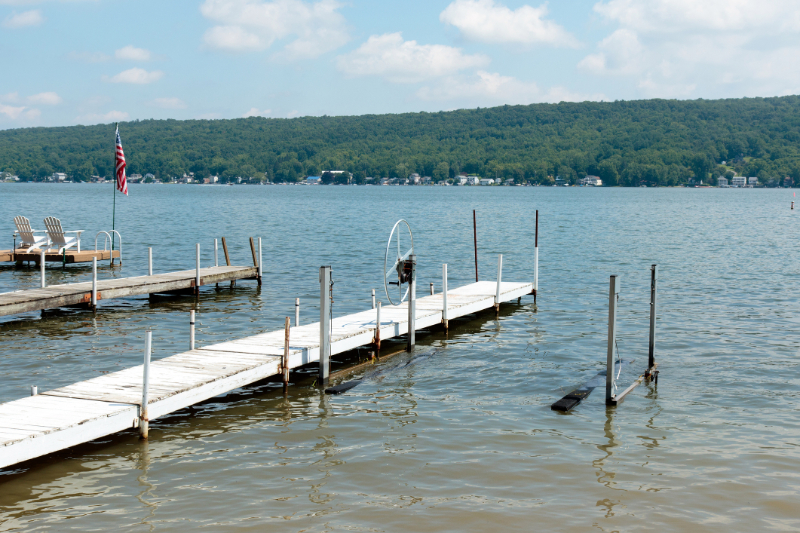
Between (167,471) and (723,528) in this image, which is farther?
(167,471)

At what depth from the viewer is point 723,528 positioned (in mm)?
8227

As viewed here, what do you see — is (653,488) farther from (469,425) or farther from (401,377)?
(401,377)

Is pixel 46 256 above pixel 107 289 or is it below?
above

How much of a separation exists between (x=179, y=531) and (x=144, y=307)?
14.8 metres

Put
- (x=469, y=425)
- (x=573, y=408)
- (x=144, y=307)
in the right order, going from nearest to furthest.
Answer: (x=469, y=425)
(x=573, y=408)
(x=144, y=307)

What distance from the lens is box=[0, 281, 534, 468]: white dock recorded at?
8891mm

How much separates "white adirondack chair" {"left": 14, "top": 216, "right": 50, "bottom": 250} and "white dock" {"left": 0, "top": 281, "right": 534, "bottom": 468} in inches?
724

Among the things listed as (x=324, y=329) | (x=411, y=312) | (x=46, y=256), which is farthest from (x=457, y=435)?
(x=46, y=256)

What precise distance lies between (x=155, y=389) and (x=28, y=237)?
2248 cm

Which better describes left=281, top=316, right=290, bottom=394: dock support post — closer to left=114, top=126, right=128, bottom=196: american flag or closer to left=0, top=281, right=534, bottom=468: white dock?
left=0, top=281, right=534, bottom=468: white dock

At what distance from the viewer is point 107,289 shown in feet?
66.9

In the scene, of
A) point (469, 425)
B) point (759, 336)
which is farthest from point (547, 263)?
point (469, 425)

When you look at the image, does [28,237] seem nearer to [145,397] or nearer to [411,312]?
[411,312]

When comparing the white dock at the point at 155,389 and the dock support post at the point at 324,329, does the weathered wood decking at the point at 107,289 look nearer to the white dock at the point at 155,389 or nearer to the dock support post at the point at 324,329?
the white dock at the point at 155,389
